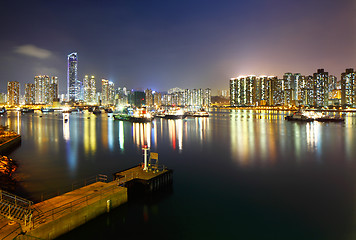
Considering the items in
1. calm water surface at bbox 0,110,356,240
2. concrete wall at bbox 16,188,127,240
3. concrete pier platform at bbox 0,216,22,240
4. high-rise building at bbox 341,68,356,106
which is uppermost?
high-rise building at bbox 341,68,356,106

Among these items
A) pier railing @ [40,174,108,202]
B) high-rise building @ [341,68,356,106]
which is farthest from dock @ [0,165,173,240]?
high-rise building @ [341,68,356,106]

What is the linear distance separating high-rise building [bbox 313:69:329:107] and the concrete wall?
701ft

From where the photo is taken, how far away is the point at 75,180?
14.6 metres

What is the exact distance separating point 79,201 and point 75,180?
6404mm

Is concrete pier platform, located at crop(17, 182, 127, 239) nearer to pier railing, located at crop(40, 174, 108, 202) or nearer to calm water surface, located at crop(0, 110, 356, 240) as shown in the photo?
calm water surface, located at crop(0, 110, 356, 240)

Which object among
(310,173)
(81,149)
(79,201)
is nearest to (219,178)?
(310,173)

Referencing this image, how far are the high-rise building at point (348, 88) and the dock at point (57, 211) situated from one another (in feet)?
658

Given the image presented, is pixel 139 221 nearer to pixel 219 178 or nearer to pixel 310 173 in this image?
pixel 219 178

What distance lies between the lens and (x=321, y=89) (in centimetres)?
19512

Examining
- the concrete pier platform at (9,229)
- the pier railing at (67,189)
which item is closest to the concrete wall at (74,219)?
the concrete pier platform at (9,229)

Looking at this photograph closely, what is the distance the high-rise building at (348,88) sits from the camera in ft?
563

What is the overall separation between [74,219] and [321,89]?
723ft

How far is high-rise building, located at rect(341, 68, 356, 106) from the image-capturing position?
17150 centimetres

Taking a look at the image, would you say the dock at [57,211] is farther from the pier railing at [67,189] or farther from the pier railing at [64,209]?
the pier railing at [67,189]
